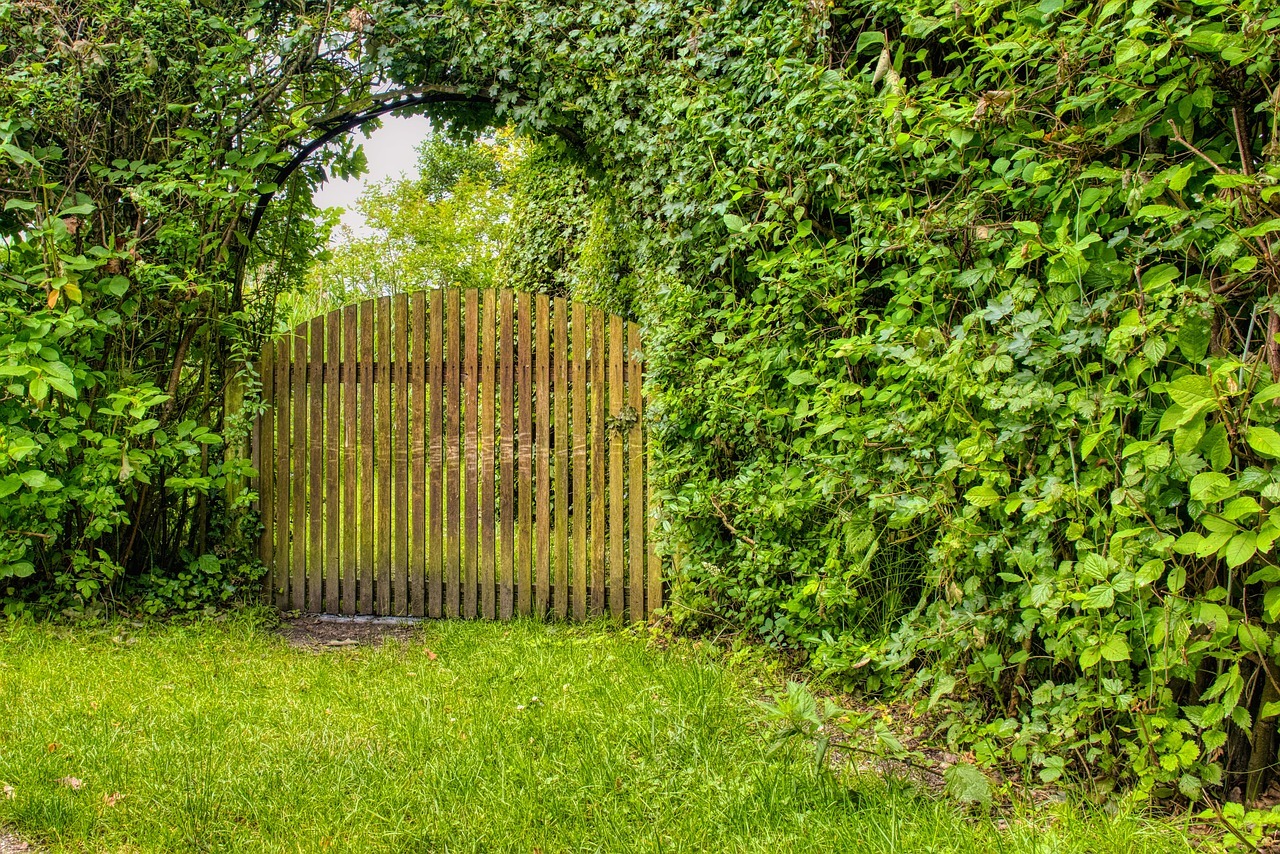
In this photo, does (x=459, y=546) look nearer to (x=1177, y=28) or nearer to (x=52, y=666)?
(x=52, y=666)

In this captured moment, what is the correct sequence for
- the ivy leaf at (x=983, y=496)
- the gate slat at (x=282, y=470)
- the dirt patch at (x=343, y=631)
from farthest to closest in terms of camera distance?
the gate slat at (x=282, y=470) < the dirt patch at (x=343, y=631) < the ivy leaf at (x=983, y=496)

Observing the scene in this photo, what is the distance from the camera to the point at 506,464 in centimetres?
409

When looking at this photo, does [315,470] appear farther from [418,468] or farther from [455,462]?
[455,462]

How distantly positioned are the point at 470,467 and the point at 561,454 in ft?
1.81

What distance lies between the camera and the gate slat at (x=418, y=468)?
166 inches

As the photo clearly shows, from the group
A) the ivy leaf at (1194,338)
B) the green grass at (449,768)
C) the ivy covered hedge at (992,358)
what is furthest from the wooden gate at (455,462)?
the ivy leaf at (1194,338)

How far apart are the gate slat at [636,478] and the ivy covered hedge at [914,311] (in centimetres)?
33

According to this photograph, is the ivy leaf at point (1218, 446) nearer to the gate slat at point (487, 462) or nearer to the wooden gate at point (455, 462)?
the wooden gate at point (455, 462)

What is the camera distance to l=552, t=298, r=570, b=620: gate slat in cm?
393

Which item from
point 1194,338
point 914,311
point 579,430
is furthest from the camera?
point 579,430

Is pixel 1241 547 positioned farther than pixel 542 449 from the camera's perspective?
No

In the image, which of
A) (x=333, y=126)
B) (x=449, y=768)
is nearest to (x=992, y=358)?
(x=449, y=768)

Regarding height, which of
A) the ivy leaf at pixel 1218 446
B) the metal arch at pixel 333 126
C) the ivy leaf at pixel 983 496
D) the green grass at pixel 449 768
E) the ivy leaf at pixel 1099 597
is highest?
the metal arch at pixel 333 126

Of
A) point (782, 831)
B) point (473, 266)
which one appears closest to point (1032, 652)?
point (782, 831)
